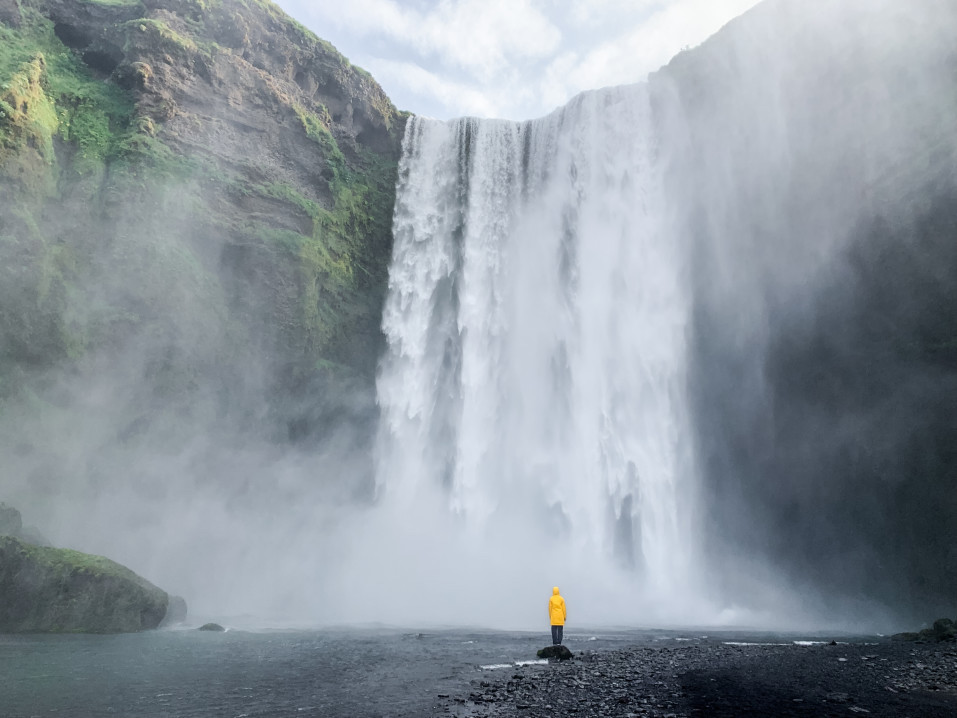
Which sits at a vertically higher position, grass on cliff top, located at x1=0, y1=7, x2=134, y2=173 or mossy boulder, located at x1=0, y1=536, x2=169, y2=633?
grass on cliff top, located at x1=0, y1=7, x2=134, y2=173

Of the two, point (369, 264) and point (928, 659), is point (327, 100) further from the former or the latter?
point (928, 659)

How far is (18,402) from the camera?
20.8 metres

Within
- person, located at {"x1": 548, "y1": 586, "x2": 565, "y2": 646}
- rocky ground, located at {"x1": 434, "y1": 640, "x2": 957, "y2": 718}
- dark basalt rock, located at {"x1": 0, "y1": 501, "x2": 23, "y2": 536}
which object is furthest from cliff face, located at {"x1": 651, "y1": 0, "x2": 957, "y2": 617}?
dark basalt rock, located at {"x1": 0, "y1": 501, "x2": 23, "y2": 536}

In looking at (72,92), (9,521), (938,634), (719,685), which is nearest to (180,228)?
(72,92)

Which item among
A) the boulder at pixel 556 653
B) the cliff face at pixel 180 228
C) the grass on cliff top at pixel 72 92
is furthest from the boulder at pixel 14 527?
the boulder at pixel 556 653

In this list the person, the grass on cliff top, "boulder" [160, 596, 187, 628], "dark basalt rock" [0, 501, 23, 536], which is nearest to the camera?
the person

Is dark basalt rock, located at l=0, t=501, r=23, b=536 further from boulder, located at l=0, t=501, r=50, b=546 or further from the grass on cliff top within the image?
the grass on cliff top

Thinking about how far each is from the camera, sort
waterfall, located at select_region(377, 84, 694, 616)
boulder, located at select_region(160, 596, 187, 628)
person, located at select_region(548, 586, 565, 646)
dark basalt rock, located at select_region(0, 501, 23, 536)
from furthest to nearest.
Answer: waterfall, located at select_region(377, 84, 694, 616) → boulder, located at select_region(160, 596, 187, 628) → dark basalt rock, located at select_region(0, 501, 23, 536) → person, located at select_region(548, 586, 565, 646)

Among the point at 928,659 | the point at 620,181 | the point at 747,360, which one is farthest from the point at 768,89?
the point at 928,659

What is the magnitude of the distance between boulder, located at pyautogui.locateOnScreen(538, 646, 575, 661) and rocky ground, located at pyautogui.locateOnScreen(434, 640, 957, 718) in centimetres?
21

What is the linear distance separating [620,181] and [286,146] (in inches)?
638

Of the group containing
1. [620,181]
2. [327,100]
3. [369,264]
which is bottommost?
[369,264]

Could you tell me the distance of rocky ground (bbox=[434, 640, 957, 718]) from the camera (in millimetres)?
7504

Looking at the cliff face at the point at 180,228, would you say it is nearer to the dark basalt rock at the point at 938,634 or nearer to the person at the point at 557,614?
the person at the point at 557,614
